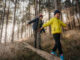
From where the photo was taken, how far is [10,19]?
73.9ft

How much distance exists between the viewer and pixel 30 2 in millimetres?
21844

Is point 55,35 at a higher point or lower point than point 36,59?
higher

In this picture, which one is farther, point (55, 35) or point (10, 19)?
point (10, 19)

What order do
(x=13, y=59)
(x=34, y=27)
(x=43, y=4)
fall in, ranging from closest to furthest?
(x=13, y=59) → (x=34, y=27) → (x=43, y=4)

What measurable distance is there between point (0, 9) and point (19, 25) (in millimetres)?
12646

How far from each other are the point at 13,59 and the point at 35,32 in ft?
9.13

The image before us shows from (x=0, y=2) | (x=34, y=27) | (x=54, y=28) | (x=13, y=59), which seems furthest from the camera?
(x=0, y=2)

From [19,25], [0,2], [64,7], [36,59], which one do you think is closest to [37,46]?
[36,59]

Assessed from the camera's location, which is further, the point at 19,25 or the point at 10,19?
the point at 19,25

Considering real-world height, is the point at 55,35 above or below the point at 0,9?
below

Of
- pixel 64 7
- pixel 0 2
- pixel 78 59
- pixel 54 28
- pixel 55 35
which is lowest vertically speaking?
pixel 78 59

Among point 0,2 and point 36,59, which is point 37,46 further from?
point 0,2

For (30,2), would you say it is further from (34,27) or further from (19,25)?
(34,27)

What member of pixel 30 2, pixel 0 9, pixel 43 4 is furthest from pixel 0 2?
pixel 43 4
